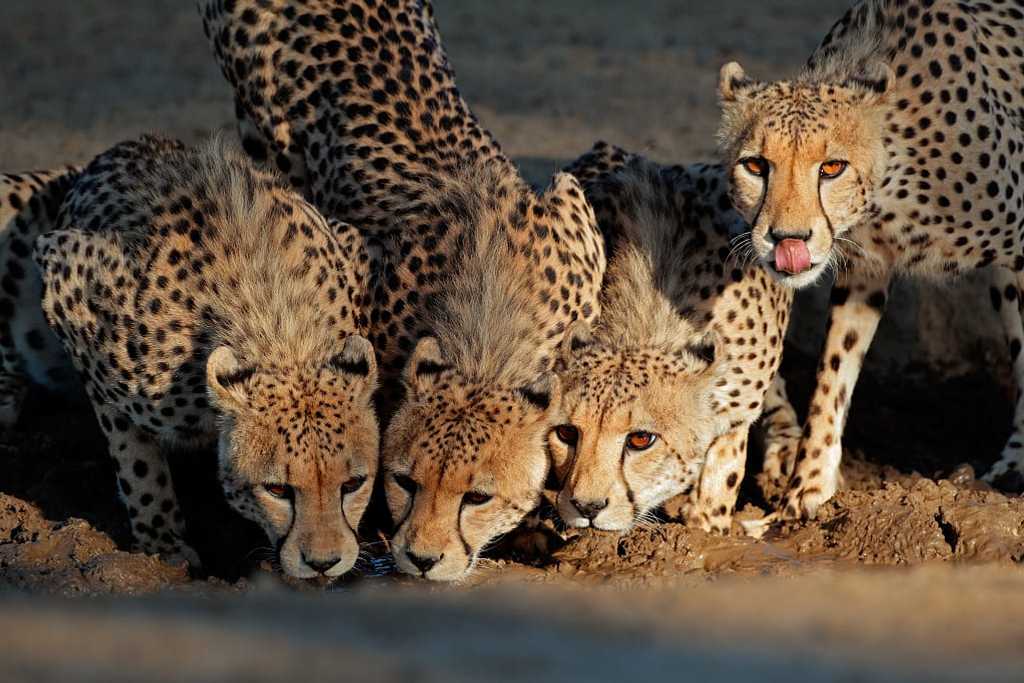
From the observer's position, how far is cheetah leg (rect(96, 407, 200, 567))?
15.8 ft

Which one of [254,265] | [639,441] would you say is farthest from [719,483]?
[254,265]

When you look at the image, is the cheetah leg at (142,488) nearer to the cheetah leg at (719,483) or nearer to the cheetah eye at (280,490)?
the cheetah eye at (280,490)

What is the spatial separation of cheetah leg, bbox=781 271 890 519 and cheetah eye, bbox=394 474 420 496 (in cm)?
→ 150

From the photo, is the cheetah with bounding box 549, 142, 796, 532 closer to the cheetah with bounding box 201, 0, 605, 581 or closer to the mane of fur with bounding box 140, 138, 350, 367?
the cheetah with bounding box 201, 0, 605, 581

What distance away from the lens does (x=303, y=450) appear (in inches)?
164

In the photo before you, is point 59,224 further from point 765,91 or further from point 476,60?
point 476,60

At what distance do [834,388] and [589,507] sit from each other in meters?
1.42

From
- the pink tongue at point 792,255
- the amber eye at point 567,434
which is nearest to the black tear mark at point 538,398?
the amber eye at point 567,434

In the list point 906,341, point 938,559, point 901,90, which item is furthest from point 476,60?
point 938,559

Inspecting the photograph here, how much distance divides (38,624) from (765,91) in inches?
111

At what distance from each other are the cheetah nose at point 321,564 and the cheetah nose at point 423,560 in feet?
0.59

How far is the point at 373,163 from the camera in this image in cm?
527

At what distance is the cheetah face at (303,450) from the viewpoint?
13.5ft

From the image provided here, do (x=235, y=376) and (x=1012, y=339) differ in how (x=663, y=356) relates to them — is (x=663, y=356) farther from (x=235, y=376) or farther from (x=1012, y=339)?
(x=1012, y=339)
